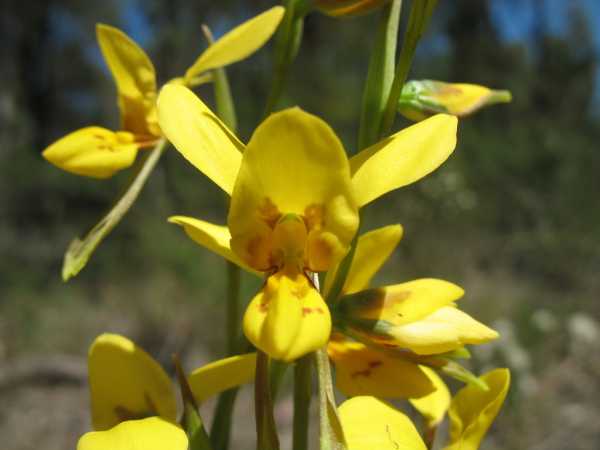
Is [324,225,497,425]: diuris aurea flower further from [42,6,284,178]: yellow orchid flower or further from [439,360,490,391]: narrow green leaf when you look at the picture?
[42,6,284,178]: yellow orchid flower

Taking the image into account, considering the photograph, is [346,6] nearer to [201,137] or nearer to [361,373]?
[201,137]

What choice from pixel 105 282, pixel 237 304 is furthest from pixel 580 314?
pixel 237 304

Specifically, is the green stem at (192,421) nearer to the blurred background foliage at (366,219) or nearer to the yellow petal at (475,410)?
the yellow petal at (475,410)

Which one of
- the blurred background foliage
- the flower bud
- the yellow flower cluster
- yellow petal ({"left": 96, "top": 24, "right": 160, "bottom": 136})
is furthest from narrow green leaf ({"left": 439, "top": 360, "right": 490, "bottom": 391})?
the blurred background foliage

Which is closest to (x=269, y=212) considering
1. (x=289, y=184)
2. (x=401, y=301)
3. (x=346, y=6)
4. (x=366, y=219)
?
(x=289, y=184)

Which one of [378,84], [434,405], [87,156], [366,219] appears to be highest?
[378,84]
